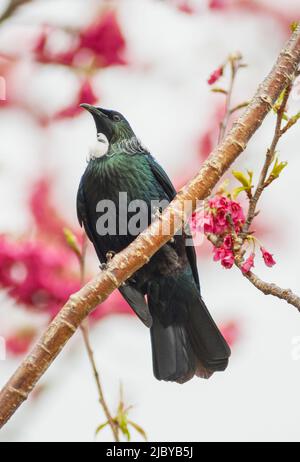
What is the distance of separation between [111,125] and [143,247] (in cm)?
206

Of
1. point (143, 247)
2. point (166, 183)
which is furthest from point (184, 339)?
point (143, 247)

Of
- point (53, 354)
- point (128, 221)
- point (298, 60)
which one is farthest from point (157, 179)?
point (53, 354)

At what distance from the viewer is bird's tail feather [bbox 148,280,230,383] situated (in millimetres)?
3564

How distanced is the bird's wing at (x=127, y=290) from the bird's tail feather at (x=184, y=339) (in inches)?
8.3

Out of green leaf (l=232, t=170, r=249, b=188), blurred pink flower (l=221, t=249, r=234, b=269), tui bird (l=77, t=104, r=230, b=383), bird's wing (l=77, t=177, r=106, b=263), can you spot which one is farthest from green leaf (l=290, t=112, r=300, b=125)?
bird's wing (l=77, t=177, r=106, b=263)

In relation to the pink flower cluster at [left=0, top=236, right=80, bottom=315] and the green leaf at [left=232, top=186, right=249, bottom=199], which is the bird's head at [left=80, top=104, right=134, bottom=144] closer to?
the pink flower cluster at [left=0, top=236, right=80, bottom=315]

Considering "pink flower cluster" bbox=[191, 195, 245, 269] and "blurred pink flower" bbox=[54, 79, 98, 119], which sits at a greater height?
"blurred pink flower" bbox=[54, 79, 98, 119]

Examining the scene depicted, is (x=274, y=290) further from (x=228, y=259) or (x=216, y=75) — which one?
(x=216, y=75)

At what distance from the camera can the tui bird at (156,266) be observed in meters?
3.63

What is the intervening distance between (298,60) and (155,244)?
2.30 feet

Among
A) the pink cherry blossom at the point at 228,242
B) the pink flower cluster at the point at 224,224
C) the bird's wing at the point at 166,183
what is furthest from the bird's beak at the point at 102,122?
the pink cherry blossom at the point at 228,242

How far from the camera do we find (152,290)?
3836 mm

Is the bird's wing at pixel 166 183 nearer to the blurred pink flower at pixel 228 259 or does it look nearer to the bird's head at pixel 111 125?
the bird's head at pixel 111 125

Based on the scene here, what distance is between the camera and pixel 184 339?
3756 mm
